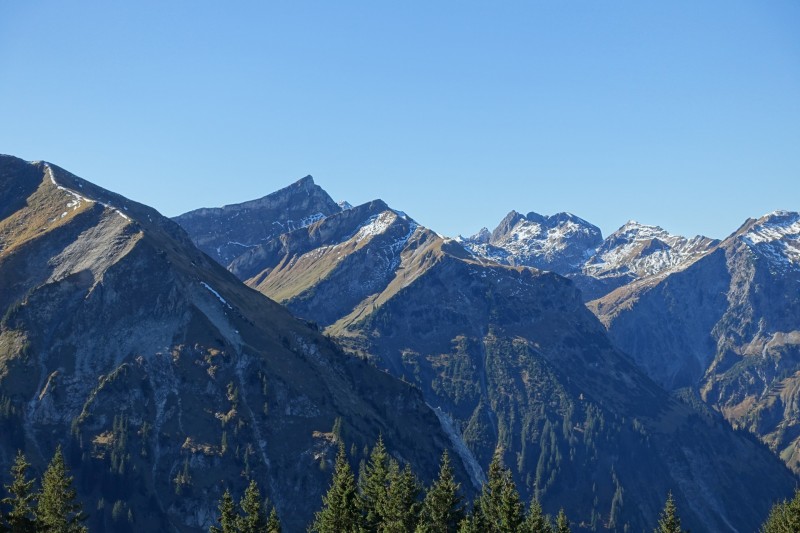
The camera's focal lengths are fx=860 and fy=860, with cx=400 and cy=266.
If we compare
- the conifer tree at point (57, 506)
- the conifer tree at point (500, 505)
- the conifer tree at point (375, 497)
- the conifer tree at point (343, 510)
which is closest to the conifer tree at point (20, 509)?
the conifer tree at point (57, 506)

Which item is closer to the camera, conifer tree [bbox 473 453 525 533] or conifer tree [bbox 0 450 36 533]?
conifer tree [bbox 0 450 36 533]

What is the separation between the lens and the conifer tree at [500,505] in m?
97.5

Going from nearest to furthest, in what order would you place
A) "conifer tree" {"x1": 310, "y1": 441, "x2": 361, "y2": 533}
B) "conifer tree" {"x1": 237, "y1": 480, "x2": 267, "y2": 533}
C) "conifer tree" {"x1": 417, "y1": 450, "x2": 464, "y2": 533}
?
1. "conifer tree" {"x1": 237, "y1": 480, "x2": 267, "y2": 533}
2. "conifer tree" {"x1": 310, "y1": 441, "x2": 361, "y2": 533}
3. "conifer tree" {"x1": 417, "y1": 450, "x2": 464, "y2": 533}

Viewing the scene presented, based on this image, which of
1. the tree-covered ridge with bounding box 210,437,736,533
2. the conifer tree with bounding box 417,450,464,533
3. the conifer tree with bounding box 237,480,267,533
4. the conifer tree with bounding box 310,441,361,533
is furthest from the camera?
the conifer tree with bounding box 417,450,464,533

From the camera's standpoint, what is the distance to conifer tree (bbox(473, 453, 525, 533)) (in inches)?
3839

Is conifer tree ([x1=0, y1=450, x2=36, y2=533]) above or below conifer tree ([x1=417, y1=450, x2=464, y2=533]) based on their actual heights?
above

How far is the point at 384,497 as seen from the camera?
102m

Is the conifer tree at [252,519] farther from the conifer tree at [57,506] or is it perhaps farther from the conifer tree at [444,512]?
the conifer tree at [444,512]

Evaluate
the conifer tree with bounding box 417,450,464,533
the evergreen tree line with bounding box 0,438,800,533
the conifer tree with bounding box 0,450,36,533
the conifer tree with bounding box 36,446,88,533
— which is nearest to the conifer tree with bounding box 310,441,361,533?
the evergreen tree line with bounding box 0,438,800,533

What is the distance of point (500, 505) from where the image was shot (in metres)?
103

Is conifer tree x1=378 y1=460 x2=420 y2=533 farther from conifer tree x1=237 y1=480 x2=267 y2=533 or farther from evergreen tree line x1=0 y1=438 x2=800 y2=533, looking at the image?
conifer tree x1=237 y1=480 x2=267 y2=533

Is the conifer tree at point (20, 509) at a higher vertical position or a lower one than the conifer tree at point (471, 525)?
higher

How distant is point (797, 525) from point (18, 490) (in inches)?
3157

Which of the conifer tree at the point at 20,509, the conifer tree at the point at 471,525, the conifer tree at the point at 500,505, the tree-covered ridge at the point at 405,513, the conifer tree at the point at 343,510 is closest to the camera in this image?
the conifer tree at the point at 20,509
